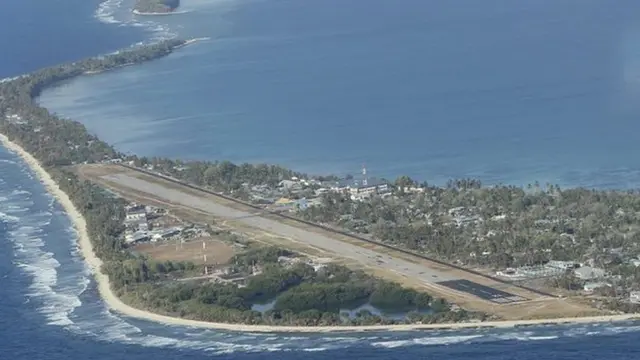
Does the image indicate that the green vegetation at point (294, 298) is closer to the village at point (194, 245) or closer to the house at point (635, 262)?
the village at point (194, 245)

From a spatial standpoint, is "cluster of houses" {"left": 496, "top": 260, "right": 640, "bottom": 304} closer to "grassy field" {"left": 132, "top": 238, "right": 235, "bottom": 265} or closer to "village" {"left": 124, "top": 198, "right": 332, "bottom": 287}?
"village" {"left": 124, "top": 198, "right": 332, "bottom": 287}

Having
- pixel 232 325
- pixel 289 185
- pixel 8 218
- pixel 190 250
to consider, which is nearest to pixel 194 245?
pixel 190 250

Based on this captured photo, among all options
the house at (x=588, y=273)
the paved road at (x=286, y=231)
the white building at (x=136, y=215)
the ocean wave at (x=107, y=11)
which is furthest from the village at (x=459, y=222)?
the ocean wave at (x=107, y=11)

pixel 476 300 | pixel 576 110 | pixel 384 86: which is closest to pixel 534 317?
pixel 476 300

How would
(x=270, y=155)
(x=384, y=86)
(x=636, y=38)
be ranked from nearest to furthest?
(x=270, y=155)
(x=384, y=86)
(x=636, y=38)

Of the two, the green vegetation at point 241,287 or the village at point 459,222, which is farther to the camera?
the village at point 459,222

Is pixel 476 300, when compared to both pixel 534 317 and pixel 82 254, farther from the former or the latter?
pixel 82 254

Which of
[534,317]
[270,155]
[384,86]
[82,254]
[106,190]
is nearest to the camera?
[534,317]
